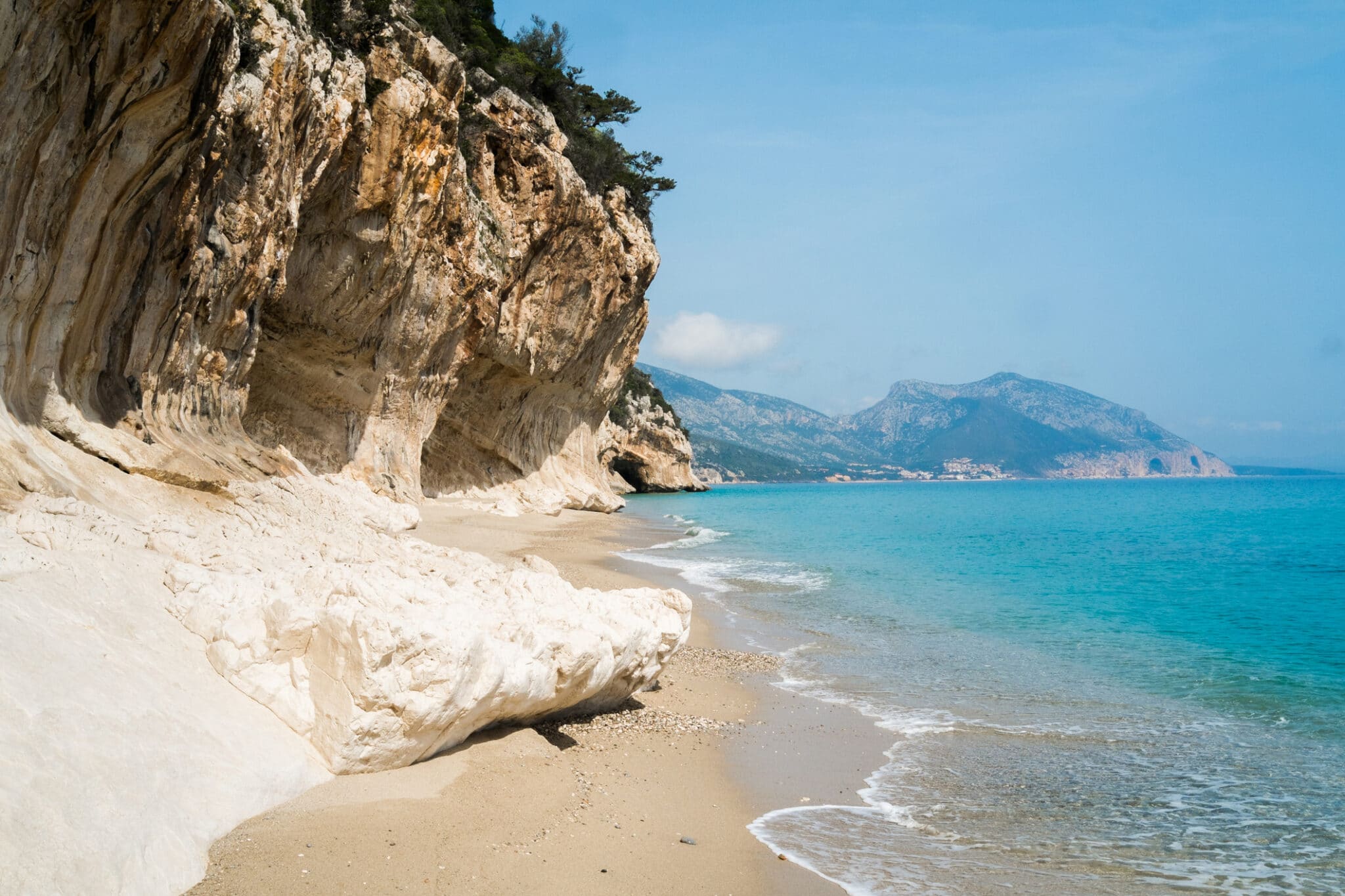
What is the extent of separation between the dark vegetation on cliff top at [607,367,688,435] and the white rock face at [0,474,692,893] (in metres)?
56.6

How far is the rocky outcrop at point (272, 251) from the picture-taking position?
7.90 metres

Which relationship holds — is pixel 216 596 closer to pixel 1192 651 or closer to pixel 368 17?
pixel 1192 651

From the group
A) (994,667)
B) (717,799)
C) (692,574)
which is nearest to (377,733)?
(717,799)

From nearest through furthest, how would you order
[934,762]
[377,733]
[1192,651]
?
[377,733]
[934,762]
[1192,651]

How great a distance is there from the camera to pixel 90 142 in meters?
8.09

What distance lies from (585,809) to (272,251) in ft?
39.5

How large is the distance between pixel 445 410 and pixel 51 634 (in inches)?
1095

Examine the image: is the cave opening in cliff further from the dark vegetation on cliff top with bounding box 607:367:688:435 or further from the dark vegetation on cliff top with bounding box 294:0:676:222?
the dark vegetation on cliff top with bounding box 294:0:676:222

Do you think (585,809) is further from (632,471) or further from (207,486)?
(632,471)

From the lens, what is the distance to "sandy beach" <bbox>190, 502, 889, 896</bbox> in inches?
162

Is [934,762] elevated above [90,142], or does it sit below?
below

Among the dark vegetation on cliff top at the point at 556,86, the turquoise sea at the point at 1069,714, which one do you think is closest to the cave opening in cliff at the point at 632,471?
the dark vegetation on cliff top at the point at 556,86

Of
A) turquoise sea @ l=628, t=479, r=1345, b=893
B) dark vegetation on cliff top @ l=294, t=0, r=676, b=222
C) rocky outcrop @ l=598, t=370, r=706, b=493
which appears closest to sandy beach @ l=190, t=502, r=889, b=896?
turquoise sea @ l=628, t=479, r=1345, b=893

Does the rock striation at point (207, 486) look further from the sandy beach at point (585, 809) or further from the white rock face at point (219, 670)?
the sandy beach at point (585, 809)
